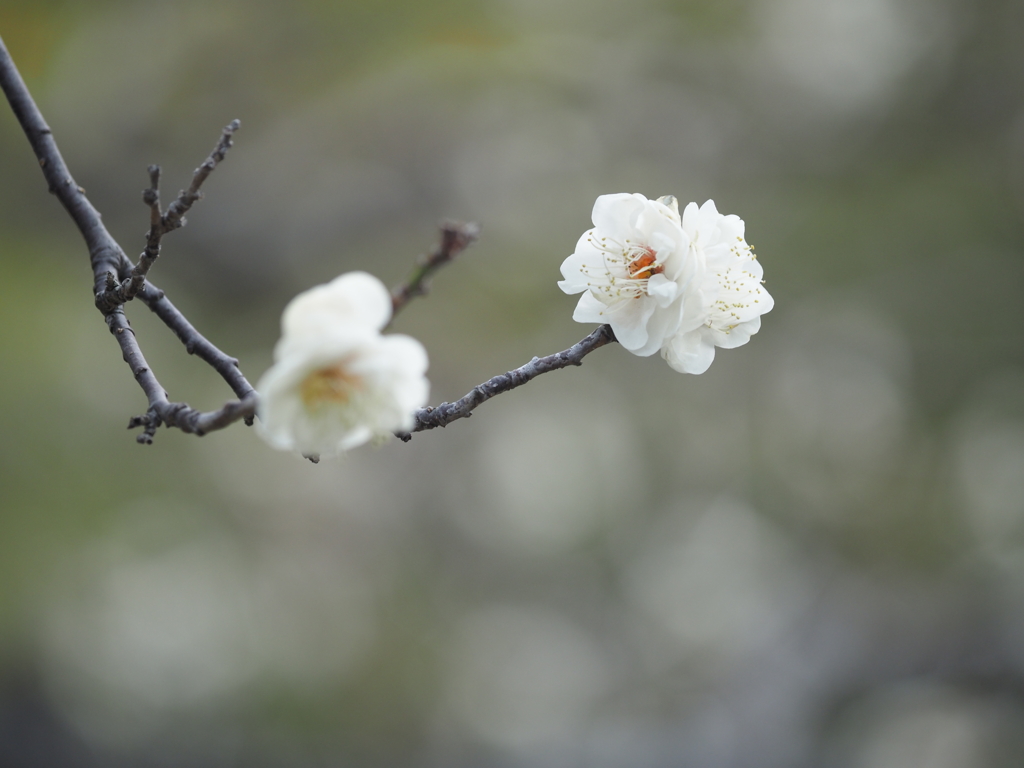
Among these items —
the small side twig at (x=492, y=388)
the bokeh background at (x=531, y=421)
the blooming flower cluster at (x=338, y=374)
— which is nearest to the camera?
the blooming flower cluster at (x=338, y=374)

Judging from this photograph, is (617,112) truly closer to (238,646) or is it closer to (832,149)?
(832,149)

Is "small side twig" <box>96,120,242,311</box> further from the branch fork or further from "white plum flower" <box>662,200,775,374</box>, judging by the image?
"white plum flower" <box>662,200,775,374</box>

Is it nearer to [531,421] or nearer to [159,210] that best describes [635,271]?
[159,210]

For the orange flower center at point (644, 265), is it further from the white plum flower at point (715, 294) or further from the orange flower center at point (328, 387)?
the orange flower center at point (328, 387)

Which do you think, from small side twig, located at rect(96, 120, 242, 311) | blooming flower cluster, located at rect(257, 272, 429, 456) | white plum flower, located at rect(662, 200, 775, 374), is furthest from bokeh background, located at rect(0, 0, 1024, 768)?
Answer: blooming flower cluster, located at rect(257, 272, 429, 456)

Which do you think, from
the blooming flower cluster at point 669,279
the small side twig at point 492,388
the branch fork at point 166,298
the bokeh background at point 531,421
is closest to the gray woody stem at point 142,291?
the branch fork at point 166,298

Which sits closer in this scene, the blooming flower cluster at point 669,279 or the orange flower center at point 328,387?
the orange flower center at point 328,387
